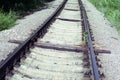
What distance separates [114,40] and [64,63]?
3.90m

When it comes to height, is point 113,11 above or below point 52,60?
below

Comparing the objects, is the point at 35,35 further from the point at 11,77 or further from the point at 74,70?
the point at 11,77

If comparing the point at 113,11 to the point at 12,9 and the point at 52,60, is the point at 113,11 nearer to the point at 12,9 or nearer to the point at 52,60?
the point at 12,9

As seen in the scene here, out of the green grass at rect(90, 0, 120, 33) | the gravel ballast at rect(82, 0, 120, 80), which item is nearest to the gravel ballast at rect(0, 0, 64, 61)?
the gravel ballast at rect(82, 0, 120, 80)

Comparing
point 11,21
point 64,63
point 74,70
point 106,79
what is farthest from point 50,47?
point 11,21

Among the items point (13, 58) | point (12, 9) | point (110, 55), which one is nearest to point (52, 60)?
point (13, 58)

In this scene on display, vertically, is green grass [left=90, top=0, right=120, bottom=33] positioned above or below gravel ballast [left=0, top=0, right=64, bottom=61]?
below

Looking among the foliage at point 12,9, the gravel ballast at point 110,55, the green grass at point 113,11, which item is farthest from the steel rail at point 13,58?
the green grass at point 113,11

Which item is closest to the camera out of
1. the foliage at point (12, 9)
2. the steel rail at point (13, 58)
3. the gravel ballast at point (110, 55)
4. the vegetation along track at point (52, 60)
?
the steel rail at point (13, 58)

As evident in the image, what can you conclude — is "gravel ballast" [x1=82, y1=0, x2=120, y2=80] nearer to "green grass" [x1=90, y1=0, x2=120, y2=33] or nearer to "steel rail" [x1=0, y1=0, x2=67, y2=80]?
"steel rail" [x1=0, y1=0, x2=67, y2=80]

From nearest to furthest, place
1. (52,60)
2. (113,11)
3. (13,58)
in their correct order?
(13,58)
(52,60)
(113,11)

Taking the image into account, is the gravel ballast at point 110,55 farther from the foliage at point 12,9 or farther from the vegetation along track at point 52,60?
the foliage at point 12,9

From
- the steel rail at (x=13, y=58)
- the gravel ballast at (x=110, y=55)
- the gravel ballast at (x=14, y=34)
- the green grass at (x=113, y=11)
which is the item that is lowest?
the green grass at (x=113, y=11)

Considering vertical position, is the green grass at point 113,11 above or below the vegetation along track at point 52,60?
below
